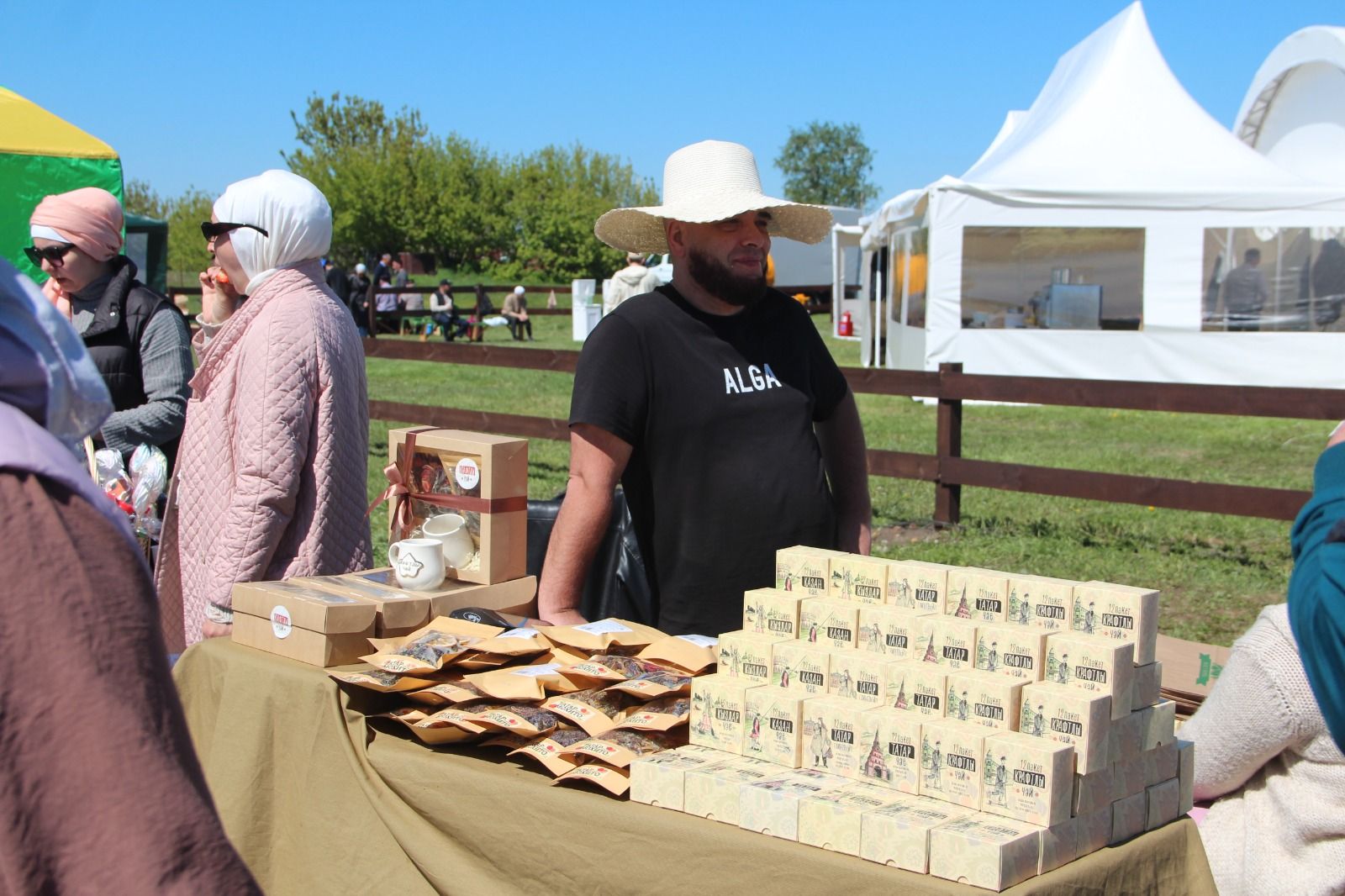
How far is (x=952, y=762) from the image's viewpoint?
184cm

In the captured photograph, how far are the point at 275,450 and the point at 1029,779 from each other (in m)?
2.00

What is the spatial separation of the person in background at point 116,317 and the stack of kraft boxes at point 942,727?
9.12 ft

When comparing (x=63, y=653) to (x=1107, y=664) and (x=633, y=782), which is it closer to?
(x=633, y=782)

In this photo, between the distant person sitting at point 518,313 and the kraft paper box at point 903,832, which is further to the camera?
the distant person sitting at point 518,313

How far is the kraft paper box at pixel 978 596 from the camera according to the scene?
2055mm

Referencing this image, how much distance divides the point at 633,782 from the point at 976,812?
1.89ft

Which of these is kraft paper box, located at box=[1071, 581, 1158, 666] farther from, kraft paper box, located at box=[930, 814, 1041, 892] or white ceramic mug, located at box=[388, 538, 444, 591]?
white ceramic mug, located at box=[388, 538, 444, 591]

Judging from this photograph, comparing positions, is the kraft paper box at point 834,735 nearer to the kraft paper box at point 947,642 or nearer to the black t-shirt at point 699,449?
the kraft paper box at point 947,642

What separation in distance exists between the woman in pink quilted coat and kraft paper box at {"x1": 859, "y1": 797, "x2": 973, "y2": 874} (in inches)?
71.9

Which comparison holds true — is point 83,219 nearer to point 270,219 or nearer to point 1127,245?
point 270,219

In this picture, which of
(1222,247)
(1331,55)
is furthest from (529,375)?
(1331,55)

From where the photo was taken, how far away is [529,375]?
748 inches

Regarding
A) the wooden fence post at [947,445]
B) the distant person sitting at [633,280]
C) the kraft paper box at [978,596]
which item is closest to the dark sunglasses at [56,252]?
the kraft paper box at [978,596]

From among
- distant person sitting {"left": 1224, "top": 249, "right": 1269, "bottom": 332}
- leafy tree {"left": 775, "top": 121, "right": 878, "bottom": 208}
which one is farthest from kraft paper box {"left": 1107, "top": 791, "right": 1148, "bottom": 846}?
leafy tree {"left": 775, "top": 121, "right": 878, "bottom": 208}
